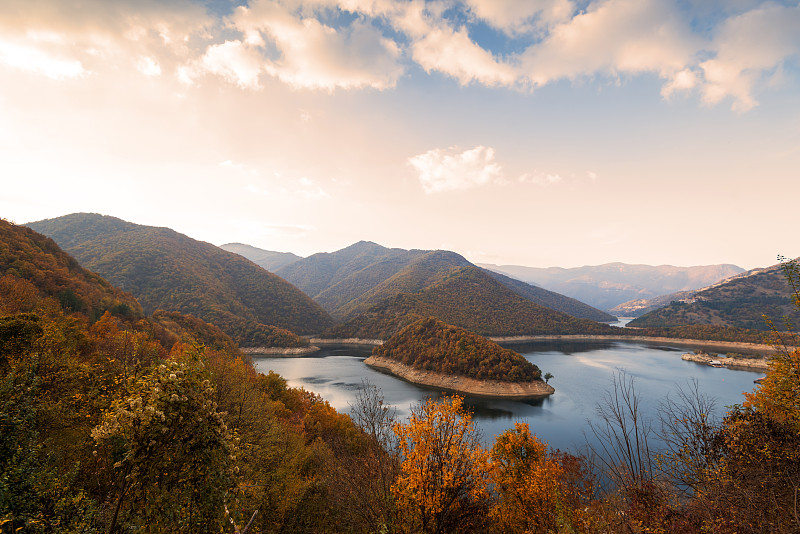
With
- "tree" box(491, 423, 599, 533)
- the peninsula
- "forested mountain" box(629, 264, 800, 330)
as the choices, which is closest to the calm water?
the peninsula

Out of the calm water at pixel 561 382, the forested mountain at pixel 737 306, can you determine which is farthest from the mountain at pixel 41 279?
the forested mountain at pixel 737 306

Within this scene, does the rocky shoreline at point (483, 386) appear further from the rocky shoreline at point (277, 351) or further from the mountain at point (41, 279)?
the mountain at point (41, 279)

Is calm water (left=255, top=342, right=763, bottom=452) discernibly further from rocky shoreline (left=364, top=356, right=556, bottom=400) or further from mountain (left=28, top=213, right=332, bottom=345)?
mountain (left=28, top=213, right=332, bottom=345)

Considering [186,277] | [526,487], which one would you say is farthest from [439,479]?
[186,277]

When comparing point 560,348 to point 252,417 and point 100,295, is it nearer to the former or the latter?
point 252,417

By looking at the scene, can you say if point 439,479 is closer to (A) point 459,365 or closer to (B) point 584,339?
(A) point 459,365
